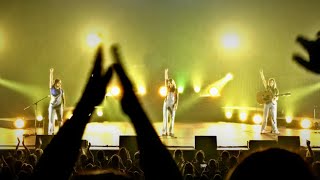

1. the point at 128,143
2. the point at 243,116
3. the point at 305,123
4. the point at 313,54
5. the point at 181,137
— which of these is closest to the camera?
the point at 313,54

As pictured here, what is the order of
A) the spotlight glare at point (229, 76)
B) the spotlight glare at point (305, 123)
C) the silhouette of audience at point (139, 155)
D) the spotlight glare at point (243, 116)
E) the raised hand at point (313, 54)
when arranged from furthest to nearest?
the spotlight glare at point (229, 76) → the spotlight glare at point (243, 116) → the spotlight glare at point (305, 123) → the raised hand at point (313, 54) → the silhouette of audience at point (139, 155)

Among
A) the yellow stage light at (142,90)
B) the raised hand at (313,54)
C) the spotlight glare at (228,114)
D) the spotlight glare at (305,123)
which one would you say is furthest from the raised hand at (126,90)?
the spotlight glare at (228,114)

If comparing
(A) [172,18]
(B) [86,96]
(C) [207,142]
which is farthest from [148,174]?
(A) [172,18]

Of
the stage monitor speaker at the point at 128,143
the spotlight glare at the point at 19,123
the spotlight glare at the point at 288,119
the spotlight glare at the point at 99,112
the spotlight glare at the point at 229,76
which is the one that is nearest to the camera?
the stage monitor speaker at the point at 128,143

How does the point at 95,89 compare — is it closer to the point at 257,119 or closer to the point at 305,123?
the point at 305,123

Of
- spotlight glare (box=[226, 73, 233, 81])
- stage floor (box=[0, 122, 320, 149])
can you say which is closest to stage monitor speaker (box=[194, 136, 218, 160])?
stage floor (box=[0, 122, 320, 149])

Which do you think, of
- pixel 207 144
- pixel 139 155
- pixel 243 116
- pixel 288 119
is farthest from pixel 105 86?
pixel 243 116

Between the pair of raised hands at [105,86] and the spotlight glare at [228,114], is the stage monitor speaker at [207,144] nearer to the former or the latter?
the pair of raised hands at [105,86]

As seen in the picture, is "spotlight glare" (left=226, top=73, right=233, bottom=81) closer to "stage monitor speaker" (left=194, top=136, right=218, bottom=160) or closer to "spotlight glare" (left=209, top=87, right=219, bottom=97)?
"spotlight glare" (left=209, top=87, right=219, bottom=97)

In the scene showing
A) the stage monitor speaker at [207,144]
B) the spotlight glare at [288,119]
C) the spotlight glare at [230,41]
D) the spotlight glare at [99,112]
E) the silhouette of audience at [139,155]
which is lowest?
the stage monitor speaker at [207,144]

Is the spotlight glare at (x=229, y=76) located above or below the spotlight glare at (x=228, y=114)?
above

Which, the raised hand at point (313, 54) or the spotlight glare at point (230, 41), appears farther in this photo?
the spotlight glare at point (230, 41)

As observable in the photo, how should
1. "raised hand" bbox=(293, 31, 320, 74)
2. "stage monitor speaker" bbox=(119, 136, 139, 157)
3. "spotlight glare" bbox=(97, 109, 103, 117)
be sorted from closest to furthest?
"raised hand" bbox=(293, 31, 320, 74) → "stage monitor speaker" bbox=(119, 136, 139, 157) → "spotlight glare" bbox=(97, 109, 103, 117)

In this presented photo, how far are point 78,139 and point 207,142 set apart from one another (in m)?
8.22
